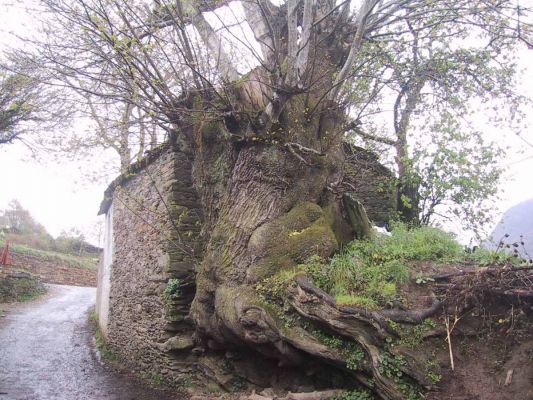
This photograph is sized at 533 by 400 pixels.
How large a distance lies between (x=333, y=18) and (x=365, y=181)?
393cm

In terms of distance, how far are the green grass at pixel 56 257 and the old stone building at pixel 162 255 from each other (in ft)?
47.8

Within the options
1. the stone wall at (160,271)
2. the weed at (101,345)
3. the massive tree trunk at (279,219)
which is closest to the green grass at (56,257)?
the weed at (101,345)

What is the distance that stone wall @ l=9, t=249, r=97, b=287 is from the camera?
824 inches

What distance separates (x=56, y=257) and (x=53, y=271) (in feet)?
6.17

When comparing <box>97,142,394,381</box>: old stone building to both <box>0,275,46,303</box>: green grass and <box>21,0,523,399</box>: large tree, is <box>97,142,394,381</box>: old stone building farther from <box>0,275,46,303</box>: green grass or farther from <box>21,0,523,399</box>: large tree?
<box>0,275,46,303</box>: green grass

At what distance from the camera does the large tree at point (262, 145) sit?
5.03 m

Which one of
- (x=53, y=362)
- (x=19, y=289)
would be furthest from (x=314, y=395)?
(x=19, y=289)

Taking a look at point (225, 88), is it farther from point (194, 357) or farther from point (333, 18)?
point (194, 357)

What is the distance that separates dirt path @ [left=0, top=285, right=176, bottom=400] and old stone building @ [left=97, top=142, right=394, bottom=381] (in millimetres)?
604

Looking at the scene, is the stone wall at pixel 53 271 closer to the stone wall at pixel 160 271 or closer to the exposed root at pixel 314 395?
the stone wall at pixel 160 271

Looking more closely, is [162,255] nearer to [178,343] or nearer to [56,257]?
[178,343]

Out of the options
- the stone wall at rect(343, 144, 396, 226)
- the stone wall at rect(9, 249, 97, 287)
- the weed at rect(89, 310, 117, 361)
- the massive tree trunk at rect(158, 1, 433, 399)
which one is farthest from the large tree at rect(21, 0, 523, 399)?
the stone wall at rect(9, 249, 97, 287)

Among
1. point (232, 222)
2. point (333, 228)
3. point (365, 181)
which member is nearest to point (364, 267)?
point (333, 228)

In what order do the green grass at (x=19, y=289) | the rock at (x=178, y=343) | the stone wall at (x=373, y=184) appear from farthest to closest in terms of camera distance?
the green grass at (x=19, y=289) → the stone wall at (x=373, y=184) → the rock at (x=178, y=343)
